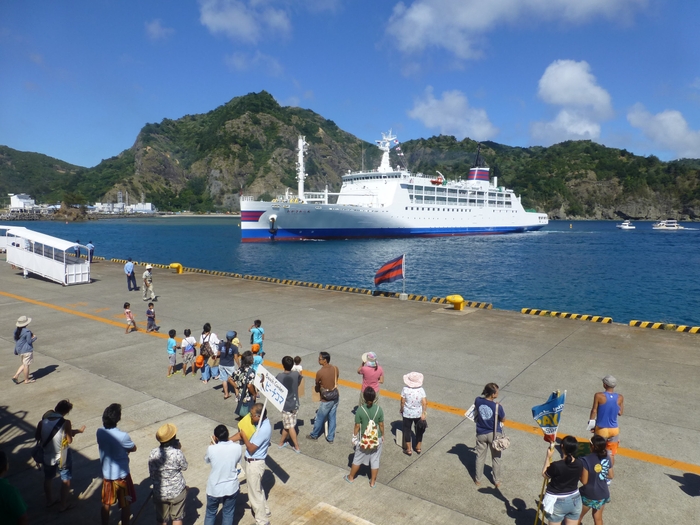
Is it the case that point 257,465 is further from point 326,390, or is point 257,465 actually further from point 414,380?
point 414,380

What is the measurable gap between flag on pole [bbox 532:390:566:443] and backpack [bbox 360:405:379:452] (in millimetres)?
1946

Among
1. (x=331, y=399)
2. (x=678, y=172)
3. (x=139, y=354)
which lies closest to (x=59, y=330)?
(x=139, y=354)

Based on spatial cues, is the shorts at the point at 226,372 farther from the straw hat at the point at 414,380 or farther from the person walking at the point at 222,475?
the person walking at the point at 222,475

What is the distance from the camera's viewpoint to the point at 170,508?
458 centimetres

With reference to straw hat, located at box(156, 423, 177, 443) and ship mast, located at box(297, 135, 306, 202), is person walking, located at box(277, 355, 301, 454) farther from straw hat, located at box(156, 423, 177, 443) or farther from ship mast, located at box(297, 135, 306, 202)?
ship mast, located at box(297, 135, 306, 202)

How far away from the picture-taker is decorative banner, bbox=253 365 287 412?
594 cm

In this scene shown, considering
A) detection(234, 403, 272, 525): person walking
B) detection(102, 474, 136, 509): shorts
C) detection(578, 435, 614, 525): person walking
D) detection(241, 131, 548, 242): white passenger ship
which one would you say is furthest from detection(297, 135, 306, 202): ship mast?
detection(578, 435, 614, 525): person walking

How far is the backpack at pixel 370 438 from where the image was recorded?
5.57 m

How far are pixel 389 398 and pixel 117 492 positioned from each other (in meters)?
4.98

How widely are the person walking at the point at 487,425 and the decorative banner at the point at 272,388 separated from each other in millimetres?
2505

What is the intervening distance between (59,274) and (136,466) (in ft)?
60.5

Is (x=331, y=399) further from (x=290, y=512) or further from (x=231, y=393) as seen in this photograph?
(x=231, y=393)

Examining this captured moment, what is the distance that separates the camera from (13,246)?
24.5 metres

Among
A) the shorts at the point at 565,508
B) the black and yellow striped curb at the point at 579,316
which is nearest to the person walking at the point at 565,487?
the shorts at the point at 565,508
